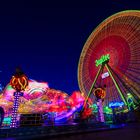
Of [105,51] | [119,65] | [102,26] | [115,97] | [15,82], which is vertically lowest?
[15,82]

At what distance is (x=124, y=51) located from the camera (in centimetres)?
3266

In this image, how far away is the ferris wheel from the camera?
1205 inches

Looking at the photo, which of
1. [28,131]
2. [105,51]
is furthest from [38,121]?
[105,51]

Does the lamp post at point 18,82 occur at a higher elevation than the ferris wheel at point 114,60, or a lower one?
lower

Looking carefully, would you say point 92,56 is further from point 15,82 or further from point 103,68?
point 15,82

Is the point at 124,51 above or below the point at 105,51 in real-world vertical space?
below

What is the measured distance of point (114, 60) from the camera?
3447 cm

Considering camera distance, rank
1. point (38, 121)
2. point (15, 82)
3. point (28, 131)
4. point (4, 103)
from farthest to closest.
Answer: point (4, 103), point (38, 121), point (15, 82), point (28, 131)

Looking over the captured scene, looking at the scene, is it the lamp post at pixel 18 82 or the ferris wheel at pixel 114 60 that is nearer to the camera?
the lamp post at pixel 18 82

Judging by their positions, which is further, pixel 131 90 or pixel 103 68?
pixel 103 68

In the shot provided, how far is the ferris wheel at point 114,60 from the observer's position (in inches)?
1205

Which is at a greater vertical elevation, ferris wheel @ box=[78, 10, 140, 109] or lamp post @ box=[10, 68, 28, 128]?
ferris wheel @ box=[78, 10, 140, 109]

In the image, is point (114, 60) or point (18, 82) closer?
point (18, 82)

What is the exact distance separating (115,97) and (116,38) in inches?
442
